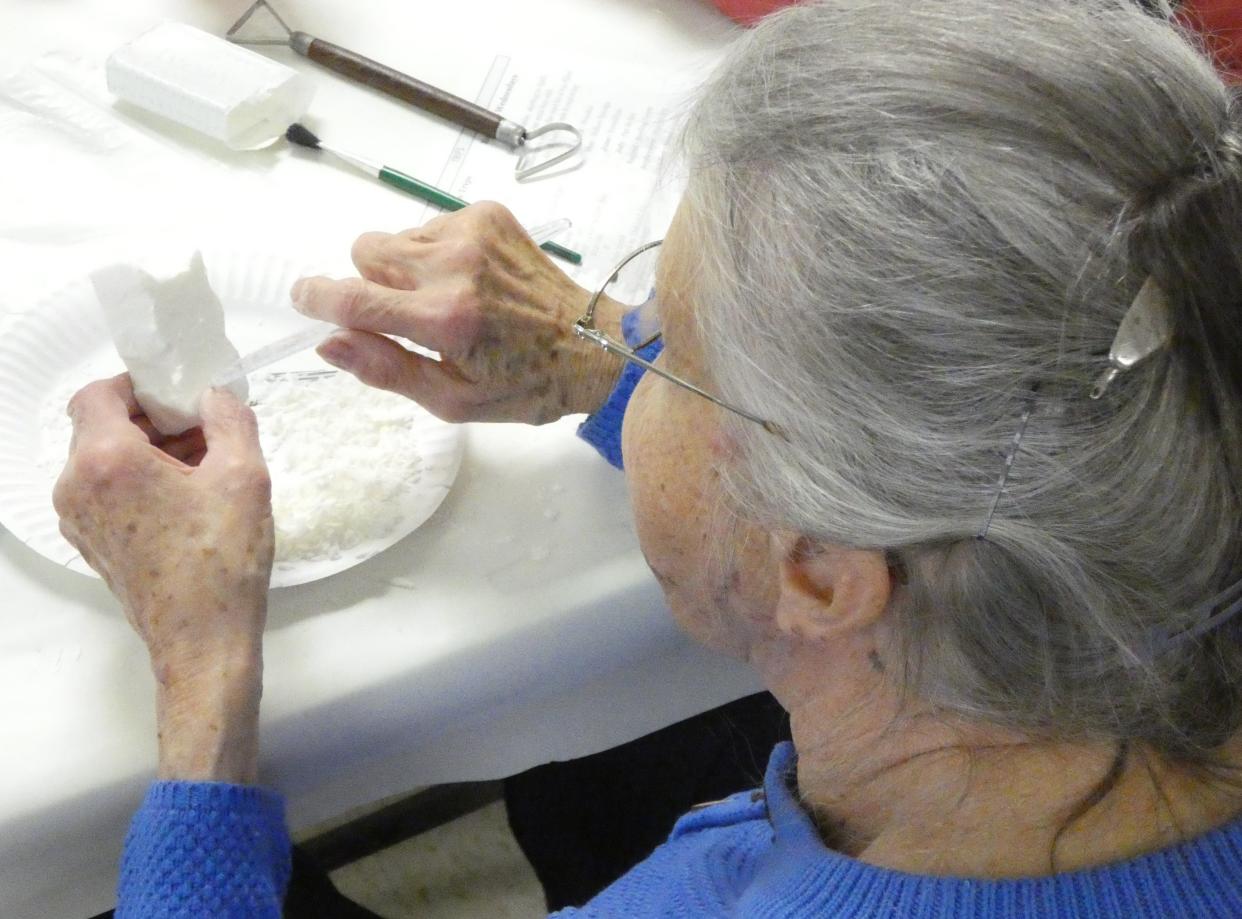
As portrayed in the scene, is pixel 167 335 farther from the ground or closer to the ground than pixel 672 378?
closer to the ground

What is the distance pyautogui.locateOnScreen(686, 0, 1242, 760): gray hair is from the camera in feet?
1.52

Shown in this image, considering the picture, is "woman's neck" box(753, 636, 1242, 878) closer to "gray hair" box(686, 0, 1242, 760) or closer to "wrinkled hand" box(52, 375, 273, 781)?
"gray hair" box(686, 0, 1242, 760)

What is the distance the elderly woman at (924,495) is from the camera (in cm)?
47

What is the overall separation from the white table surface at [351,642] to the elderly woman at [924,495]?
0.15 ft

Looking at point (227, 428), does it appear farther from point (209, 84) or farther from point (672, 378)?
point (209, 84)

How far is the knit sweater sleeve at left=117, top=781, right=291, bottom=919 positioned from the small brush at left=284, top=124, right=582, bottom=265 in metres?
0.55

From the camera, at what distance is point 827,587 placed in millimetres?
586

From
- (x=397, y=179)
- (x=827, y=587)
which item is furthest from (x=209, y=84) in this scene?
(x=827, y=587)

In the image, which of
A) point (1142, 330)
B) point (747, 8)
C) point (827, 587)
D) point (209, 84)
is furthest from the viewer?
point (747, 8)

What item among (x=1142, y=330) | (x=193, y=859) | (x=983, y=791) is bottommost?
(x=193, y=859)

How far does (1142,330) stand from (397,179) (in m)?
0.75

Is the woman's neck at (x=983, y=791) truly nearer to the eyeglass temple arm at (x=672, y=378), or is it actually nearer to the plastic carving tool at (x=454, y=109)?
the eyeglass temple arm at (x=672, y=378)

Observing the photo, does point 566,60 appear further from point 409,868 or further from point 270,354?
point 409,868

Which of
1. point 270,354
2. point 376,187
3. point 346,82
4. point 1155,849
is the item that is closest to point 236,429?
point 270,354
